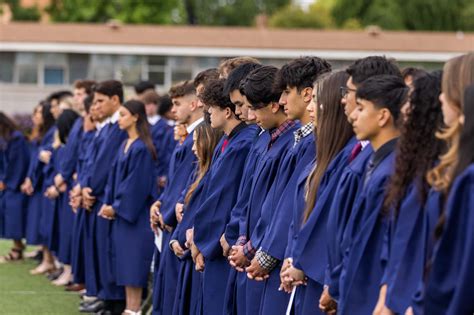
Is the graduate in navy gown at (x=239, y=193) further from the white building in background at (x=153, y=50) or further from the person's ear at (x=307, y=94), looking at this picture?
the white building in background at (x=153, y=50)

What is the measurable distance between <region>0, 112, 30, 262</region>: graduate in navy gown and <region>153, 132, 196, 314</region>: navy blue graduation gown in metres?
6.94

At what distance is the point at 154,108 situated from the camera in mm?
14508

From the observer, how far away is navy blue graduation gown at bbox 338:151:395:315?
5633mm

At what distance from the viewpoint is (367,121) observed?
5.71 metres

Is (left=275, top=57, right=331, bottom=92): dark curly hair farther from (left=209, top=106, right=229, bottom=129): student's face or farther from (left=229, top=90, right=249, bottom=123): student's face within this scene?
A: (left=209, top=106, right=229, bottom=129): student's face

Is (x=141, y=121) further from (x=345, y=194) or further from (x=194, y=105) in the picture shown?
(x=345, y=194)

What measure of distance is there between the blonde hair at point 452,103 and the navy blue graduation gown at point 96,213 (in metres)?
7.06

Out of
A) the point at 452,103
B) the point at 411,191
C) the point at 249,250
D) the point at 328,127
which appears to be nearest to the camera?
the point at 452,103

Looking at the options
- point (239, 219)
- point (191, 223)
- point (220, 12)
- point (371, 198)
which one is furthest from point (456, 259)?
point (220, 12)

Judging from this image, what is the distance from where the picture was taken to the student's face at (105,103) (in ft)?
40.0

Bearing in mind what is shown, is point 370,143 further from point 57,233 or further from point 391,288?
point 57,233

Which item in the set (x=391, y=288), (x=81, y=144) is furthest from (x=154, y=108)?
(x=391, y=288)

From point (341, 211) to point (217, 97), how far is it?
8.04 ft

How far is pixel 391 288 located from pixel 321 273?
3.43 ft
